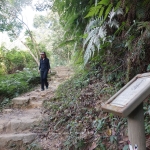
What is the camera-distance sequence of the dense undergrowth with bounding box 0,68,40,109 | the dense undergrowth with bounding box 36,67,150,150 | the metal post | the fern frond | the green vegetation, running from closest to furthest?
the metal post < the dense undergrowth with bounding box 36,67,150,150 < the green vegetation < the fern frond < the dense undergrowth with bounding box 0,68,40,109

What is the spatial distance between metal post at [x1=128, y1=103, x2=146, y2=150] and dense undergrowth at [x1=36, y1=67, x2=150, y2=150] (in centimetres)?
64

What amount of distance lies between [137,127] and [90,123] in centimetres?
146

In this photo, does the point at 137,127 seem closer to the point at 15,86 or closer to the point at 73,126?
the point at 73,126

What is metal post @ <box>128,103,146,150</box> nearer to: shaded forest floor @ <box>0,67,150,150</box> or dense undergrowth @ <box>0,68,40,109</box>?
shaded forest floor @ <box>0,67,150,150</box>

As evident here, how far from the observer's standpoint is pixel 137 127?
1.16m

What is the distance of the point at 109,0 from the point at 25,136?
8.50 feet

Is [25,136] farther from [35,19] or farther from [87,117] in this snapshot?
[35,19]

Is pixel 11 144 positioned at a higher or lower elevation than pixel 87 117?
lower

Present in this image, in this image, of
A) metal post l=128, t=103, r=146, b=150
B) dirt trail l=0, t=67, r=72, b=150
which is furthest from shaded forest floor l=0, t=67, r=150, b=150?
metal post l=128, t=103, r=146, b=150

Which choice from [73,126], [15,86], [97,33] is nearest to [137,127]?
[73,126]

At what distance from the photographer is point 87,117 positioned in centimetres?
272

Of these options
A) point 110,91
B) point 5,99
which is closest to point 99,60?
point 110,91

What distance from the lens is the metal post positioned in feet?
3.74

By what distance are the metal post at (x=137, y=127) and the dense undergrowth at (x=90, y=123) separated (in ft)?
2.09
